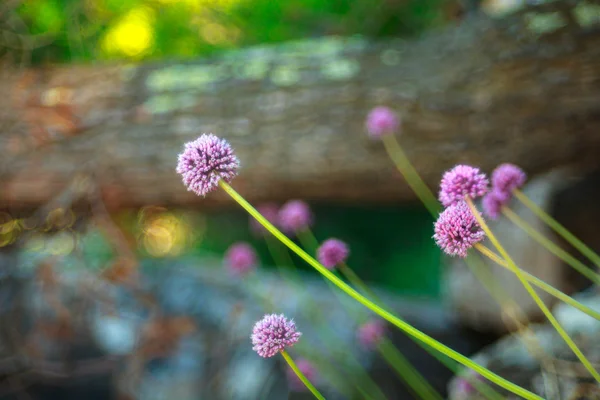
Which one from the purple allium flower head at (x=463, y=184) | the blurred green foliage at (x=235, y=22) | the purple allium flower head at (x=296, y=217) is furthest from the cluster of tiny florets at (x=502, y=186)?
the blurred green foliage at (x=235, y=22)

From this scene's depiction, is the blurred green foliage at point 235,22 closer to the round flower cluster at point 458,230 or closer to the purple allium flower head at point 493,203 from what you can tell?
the purple allium flower head at point 493,203

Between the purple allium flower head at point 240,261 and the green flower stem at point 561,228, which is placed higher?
the green flower stem at point 561,228

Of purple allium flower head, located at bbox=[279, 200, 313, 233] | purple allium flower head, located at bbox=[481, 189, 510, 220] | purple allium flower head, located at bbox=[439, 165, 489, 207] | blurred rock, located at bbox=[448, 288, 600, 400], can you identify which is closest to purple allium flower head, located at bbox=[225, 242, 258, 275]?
purple allium flower head, located at bbox=[279, 200, 313, 233]

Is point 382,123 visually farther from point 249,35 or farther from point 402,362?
point 249,35

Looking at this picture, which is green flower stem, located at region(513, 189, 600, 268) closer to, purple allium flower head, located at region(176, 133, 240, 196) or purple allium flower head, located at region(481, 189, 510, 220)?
purple allium flower head, located at region(481, 189, 510, 220)

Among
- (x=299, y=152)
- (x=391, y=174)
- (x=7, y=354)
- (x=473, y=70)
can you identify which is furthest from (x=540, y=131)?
(x=7, y=354)

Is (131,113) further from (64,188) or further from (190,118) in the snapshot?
(64,188)
